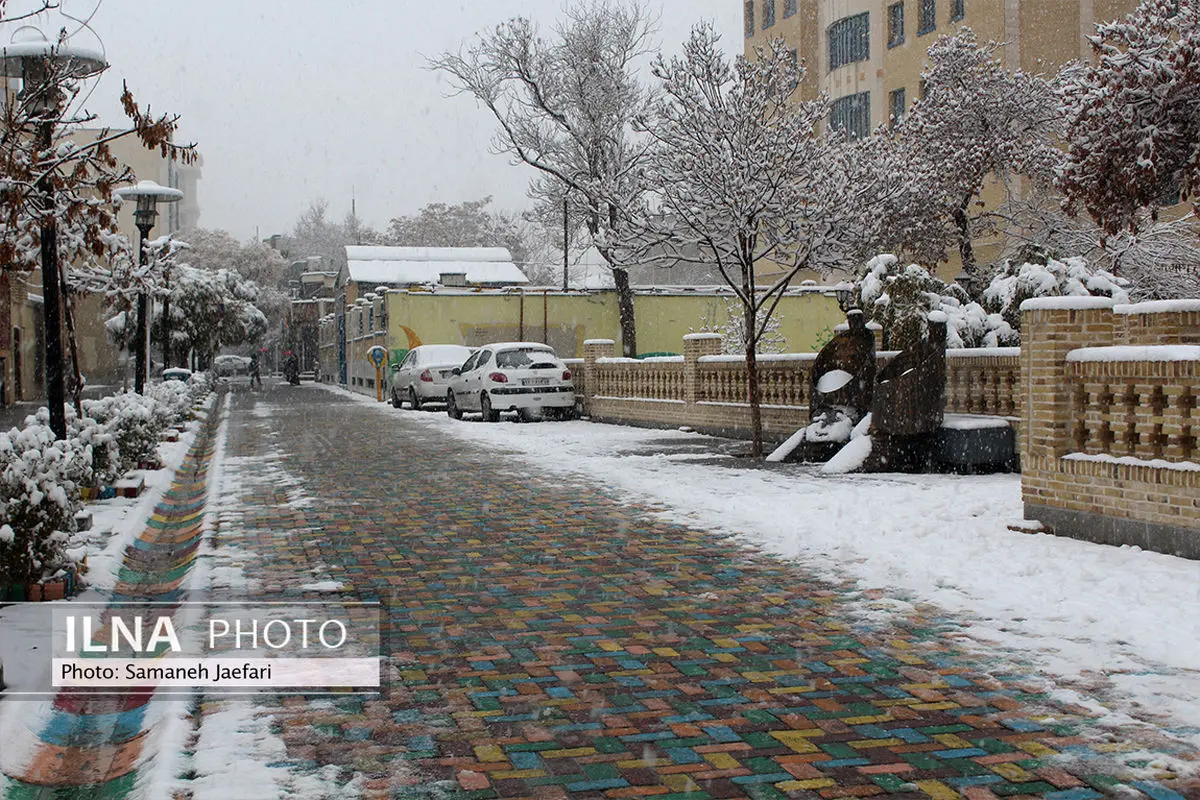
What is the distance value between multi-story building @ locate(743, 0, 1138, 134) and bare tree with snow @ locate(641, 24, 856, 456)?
19.5 metres

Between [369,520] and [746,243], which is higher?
[746,243]

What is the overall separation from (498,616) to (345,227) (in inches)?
5514

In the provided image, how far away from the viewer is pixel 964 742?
14.9 ft

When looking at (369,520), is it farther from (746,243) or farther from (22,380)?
(22,380)

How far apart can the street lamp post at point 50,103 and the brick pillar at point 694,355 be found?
12.0m

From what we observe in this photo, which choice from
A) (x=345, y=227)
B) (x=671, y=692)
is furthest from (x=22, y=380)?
(x=345, y=227)

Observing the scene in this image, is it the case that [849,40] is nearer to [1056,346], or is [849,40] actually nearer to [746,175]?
[746,175]

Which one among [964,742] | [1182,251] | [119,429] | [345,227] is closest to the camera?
[964,742]

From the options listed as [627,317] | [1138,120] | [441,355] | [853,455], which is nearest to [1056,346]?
[853,455]

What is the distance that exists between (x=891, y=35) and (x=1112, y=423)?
3694cm

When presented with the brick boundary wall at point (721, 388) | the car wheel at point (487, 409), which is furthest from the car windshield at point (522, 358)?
the brick boundary wall at point (721, 388)

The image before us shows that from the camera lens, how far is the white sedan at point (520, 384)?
24.5 meters

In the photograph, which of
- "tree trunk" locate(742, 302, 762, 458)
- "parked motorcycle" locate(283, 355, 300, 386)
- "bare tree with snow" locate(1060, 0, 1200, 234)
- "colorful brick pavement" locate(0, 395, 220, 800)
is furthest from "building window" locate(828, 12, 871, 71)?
"colorful brick pavement" locate(0, 395, 220, 800)

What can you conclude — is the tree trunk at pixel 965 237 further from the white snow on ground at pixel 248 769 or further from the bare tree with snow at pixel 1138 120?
the white snow on ground at pixel 248 769
